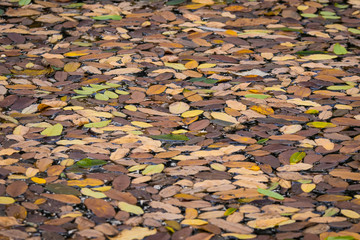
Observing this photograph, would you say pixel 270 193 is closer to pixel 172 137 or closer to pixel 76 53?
pixel 172 137

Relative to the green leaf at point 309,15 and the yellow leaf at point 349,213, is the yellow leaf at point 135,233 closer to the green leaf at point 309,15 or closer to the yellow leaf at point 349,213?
the yellow leaf at point 349,213

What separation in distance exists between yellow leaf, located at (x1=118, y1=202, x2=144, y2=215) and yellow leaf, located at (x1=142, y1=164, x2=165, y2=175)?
24 centimetres

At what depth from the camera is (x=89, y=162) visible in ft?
8.31

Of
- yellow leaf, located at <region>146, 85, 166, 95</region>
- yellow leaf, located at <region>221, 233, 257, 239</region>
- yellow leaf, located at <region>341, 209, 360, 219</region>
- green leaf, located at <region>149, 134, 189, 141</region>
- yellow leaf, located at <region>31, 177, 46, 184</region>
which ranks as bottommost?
yellow leaf, located at <region>341, 209, 360, 219</region>

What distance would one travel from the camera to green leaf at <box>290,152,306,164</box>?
2574 millimetres

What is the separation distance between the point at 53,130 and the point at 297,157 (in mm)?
1138

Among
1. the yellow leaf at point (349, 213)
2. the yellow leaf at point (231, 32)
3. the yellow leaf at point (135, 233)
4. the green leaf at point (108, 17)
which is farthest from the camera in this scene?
the green leaf at point (108, 17)

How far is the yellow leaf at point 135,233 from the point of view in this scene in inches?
81.2

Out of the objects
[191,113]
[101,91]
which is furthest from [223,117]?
[101,91]

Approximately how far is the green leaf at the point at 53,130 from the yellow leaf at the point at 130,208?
657mm

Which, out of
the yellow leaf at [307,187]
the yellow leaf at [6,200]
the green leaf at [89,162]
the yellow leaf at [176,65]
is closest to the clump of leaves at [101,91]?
the yellow leaf at [176,65]

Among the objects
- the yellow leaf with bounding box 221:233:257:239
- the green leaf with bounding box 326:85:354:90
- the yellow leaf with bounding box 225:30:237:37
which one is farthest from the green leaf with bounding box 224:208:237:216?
the yellow leaf with bounding box 225:30:237:37

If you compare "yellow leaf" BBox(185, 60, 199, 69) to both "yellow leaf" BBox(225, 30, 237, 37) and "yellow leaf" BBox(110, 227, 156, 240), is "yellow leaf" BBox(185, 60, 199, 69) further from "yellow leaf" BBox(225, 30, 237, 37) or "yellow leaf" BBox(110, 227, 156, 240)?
"yellow leaf" BBox(110, 227, 156, 240)

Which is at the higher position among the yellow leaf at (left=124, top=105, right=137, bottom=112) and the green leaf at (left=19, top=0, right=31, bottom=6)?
the green leaf at (left=19, top=0, right=31, bottom=6)
